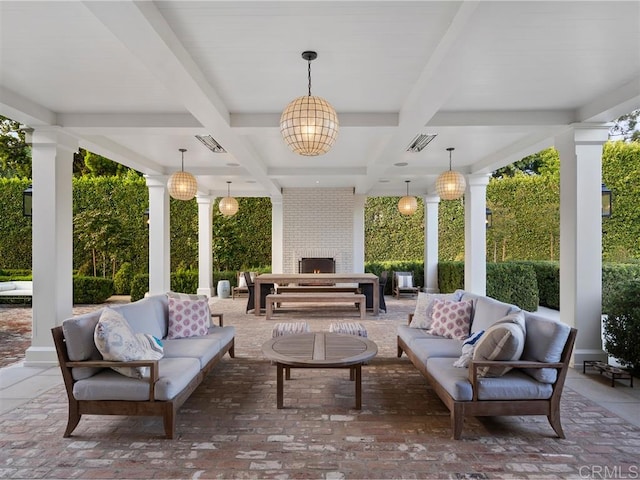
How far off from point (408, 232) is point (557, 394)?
1027cm

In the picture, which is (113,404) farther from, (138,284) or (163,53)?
(138,284)

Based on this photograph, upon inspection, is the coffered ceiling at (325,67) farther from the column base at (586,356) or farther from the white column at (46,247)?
the column base at (586,356)

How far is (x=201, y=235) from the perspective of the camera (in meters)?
11.2

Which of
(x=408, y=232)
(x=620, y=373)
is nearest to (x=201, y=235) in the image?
(x=408, y=232)

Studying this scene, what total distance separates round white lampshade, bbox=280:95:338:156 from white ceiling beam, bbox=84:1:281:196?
0.93m

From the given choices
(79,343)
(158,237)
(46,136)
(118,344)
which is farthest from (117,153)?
(118,344)

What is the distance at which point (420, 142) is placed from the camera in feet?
19.5

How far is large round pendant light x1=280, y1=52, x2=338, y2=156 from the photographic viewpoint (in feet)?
9.74

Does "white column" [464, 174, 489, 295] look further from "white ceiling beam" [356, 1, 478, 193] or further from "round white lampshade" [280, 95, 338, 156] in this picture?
"round white lampshade" [280, 95, 338, 156]

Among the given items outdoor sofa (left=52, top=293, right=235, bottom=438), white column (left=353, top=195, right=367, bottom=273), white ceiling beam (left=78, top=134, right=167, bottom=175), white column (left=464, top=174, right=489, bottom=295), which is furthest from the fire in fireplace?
outdoor sofa (left=52, top=293, right=235, bottom=438)

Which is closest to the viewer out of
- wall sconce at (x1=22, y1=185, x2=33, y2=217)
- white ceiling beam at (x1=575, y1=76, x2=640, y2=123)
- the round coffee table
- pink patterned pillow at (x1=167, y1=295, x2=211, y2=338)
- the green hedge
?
the round coffee table

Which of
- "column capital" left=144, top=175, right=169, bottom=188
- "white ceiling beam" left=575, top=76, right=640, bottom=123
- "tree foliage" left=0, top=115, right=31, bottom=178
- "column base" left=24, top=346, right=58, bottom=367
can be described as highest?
"tree foliage" left=0, top=115, right=31, bottom=178

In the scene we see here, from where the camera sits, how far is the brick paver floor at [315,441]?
2.47 metres
